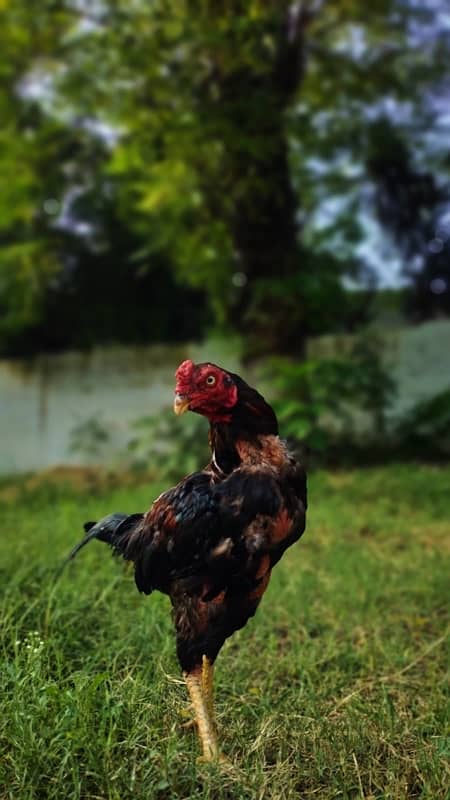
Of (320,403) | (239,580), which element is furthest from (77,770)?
(320,403)

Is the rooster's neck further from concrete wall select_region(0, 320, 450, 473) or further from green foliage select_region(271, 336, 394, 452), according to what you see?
concrete wall select_region(0, 320, 450, 473)

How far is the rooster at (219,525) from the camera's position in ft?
5.08

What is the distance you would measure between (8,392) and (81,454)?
4.70 ft

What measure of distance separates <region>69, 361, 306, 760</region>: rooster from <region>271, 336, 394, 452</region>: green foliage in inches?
174

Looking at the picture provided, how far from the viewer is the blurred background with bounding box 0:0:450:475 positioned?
622 centimetres

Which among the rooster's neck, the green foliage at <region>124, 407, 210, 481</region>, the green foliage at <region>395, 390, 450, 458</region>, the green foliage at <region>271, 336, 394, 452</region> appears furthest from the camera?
the green foliage at <region>395, 390, 450, 458</region>

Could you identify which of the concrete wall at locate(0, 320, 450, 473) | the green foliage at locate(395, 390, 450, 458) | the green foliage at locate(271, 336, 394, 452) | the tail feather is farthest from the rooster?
the concrete wall at locate(0, 320, 450, 473)

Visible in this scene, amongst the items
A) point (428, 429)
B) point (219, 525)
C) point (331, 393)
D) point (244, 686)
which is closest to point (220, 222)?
point (331, 393)

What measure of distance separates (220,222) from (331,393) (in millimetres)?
1932

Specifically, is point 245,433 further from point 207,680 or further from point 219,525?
point 207,680

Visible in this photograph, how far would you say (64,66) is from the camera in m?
7.46

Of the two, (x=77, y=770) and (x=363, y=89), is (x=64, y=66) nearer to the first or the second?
(x=363, y=89)

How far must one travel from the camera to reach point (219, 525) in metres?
1.55

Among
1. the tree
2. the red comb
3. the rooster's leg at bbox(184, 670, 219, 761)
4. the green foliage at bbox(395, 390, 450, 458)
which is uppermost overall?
the tree
